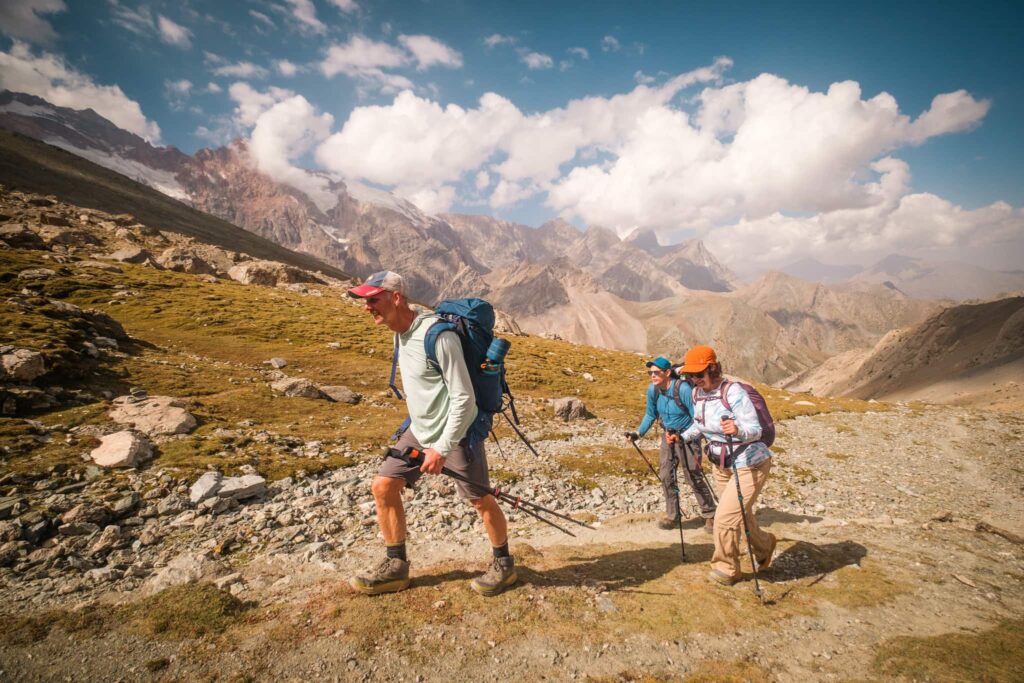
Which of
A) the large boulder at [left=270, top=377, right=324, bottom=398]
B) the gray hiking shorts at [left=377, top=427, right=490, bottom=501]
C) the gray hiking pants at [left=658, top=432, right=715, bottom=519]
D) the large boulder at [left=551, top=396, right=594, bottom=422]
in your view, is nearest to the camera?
the gray hiking shorts at [left=377, top=427, right=490, bottom=501]

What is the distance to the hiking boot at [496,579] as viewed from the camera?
6.67 m

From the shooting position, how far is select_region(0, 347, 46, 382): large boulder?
1212cm

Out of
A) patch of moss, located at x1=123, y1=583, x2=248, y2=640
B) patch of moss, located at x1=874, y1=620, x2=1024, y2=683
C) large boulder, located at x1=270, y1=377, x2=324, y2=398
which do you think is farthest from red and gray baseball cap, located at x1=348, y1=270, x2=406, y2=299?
large boulder, located at x1=270, y1=377, x2=324, y2=398

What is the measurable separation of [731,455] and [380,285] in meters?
7.11

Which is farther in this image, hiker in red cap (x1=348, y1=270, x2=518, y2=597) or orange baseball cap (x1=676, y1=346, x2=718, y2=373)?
orange baseball cap (x1=676, y1=346, x2=718, y2=373)

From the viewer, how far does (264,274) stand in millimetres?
69188

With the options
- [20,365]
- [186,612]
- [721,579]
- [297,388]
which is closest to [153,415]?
[20,365]

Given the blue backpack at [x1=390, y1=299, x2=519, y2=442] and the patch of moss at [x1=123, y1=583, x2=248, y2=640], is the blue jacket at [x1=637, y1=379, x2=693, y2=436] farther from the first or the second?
the patch of moss at [x1=123, y1=583, x2=248, y2=640]

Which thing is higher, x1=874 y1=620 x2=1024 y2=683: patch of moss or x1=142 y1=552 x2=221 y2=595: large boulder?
x1=142 y1=552 x2=221 y2=595: large boulder

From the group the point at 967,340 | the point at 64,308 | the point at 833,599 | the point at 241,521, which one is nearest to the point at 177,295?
the point at 64,308

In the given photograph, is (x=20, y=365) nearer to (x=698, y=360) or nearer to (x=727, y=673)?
(x=698, y=360)

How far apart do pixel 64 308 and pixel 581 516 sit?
2625 cm

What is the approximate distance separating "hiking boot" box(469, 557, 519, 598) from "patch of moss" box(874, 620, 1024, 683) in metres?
5.24

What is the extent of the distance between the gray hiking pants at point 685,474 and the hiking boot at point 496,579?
5.34 metres
